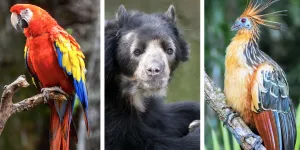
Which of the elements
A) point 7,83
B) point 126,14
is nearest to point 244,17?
point 126,14

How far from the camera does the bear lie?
11.8 feet

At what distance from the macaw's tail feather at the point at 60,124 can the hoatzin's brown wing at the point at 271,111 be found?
3.90 ft

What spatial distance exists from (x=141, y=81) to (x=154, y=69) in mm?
130

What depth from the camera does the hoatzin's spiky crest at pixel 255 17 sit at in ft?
11.9

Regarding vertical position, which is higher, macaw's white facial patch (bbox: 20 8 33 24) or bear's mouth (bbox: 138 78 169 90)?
macaw's white facial patch (bbox: 20 8 33 24)

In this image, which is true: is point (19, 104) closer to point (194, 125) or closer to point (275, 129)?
point (194, 125)


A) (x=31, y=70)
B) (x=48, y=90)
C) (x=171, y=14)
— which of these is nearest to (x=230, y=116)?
(x=171, y=14)

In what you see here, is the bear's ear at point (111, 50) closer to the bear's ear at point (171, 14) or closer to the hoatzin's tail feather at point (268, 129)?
the bear's ear at point (171, 14)

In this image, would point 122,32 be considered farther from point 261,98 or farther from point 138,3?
point 261,98

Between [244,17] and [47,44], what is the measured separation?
1258 mm

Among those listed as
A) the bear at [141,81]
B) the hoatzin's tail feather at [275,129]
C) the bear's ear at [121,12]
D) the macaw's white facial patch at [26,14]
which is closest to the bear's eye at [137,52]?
the bear at [141,81]

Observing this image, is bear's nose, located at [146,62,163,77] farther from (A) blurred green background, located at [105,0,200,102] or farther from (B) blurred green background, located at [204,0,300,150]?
(B) blurred green background, located at [204,0,300,150]

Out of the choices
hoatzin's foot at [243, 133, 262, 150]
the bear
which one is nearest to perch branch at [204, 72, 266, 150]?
hoatzin's foot at [243, 133, 262, 150]

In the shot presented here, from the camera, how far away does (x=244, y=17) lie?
3.65 metres
